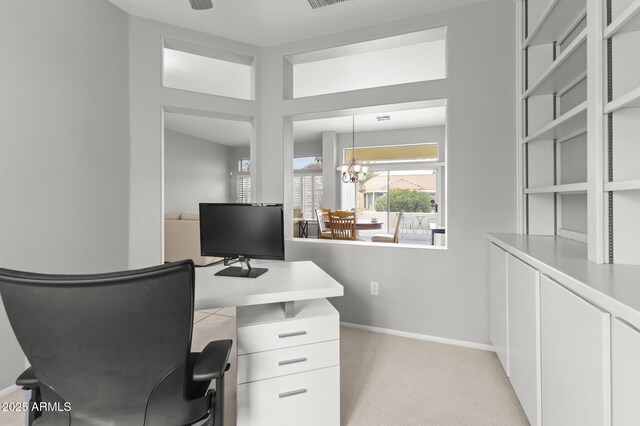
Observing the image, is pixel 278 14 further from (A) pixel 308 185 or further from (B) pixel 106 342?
(A) pixel 308 185

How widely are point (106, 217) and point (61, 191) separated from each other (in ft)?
1.24

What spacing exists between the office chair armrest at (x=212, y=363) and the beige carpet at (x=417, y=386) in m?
0.80

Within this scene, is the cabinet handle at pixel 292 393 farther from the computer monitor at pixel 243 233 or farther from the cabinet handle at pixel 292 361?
the computer monitor at pixel 243 233

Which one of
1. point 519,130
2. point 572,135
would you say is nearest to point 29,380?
point 572,135

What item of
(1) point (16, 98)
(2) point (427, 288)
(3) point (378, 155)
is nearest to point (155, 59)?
(1) point (16, 98)

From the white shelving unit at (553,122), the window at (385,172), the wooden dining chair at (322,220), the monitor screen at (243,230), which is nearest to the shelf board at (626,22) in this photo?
the white shelving unit at (553,122)

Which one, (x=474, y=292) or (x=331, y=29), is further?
(x=331, y=29)

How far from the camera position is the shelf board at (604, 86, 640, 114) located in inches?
39.2

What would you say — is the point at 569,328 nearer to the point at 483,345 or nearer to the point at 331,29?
the point at 483,345

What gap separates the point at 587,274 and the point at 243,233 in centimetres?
155

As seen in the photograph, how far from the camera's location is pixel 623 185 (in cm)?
109

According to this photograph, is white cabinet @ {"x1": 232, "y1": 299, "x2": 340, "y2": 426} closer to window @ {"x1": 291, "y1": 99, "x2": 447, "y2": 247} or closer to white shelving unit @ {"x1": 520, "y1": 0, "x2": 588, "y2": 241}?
white shelving unit @ {"x1": 520, "y1": 0, "x2": 588, "y2": 241}

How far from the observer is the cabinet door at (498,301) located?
6.14 feet

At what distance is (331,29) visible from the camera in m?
2.72
